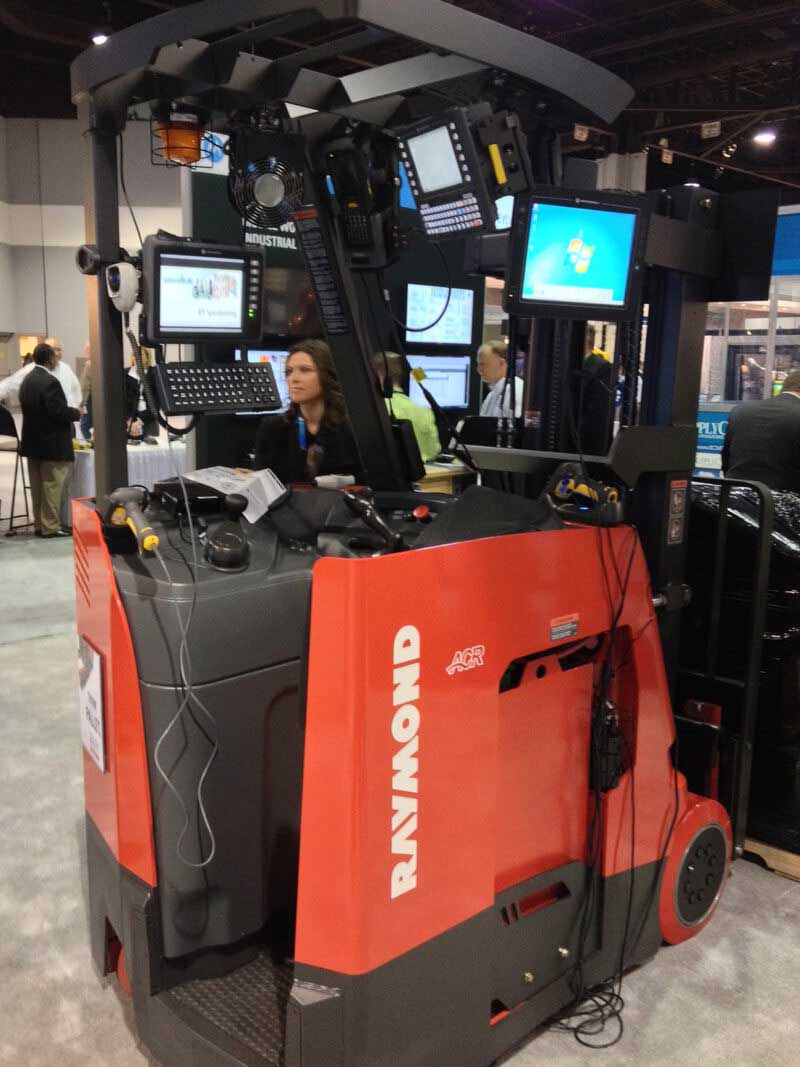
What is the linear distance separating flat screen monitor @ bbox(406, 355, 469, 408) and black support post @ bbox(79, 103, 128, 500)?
14.6 ft

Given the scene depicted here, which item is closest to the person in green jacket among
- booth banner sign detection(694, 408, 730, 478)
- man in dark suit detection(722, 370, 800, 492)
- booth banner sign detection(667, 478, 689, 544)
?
man in dark suit detection(722, 370, 800, 492)

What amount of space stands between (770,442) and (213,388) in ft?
10.9

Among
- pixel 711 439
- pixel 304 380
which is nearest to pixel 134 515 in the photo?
pixel 304 380

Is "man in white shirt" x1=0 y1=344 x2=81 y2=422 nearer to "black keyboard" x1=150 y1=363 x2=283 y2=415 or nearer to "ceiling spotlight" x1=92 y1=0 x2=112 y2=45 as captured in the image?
"ceiling spotlight" x1=92 y1=0 x2=112 y2=45

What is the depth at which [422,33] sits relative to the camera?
192cm

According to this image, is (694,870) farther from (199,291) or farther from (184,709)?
(199,291)

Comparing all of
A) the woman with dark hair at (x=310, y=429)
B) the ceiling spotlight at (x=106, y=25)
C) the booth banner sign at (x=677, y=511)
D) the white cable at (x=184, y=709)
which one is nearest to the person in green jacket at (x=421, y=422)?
the woman with dark hair at (x=310, y=429)

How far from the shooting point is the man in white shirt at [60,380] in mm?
8109

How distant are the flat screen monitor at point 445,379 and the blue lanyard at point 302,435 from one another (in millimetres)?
2914

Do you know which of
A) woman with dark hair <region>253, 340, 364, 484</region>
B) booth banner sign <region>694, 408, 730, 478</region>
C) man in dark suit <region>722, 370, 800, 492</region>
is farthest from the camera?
booth banner sign <region>694, 408, 730, 478</region>

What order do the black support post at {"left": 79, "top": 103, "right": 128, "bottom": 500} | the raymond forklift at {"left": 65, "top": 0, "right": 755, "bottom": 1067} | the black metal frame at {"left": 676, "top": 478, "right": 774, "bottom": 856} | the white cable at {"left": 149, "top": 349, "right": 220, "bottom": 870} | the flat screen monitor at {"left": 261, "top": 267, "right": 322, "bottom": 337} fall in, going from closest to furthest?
the raymond forklift at {"left": 65, "top": 0, "right": 755, "bottom": 1067}, the white cable at {"left": 149, "top": 349, "right": 220, "bottom": 870}, the black support post at {"left": 79, "top": 103, "right": 128, "bottom": 500}, the black metal frame at {"left": 676, "top": 478, "right": 774, "bottom": 856}, the flat screen monitor at {"left": 261, "top": 267, "right": 322, "bottom": 337}

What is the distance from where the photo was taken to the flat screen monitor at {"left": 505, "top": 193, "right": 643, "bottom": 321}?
7.51 feet

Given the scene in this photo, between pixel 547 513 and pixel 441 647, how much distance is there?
568mm

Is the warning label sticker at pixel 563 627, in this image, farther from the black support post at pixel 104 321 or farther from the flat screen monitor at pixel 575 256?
the black support post at pixel 104 321
